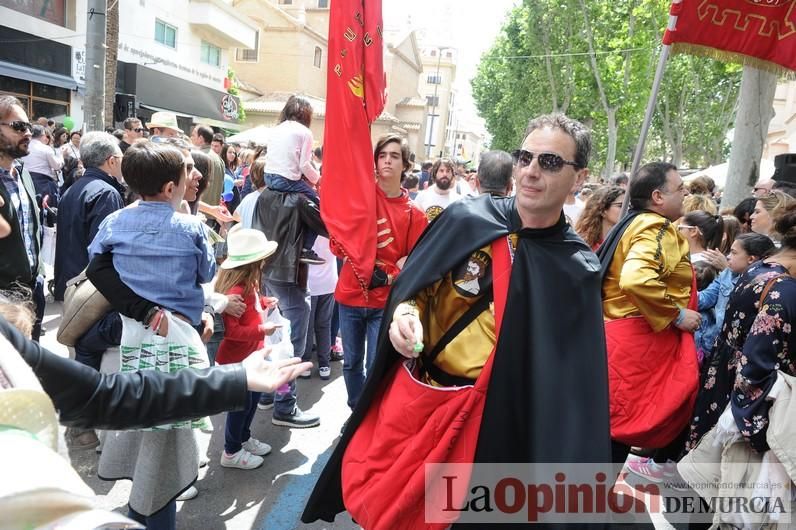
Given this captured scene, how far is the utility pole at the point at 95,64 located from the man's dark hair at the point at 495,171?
767 cm

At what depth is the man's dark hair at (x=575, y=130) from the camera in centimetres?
237

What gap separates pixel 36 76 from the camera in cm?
1781

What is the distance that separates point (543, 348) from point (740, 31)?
14.4 ft

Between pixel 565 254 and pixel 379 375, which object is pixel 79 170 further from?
pixel 565 254

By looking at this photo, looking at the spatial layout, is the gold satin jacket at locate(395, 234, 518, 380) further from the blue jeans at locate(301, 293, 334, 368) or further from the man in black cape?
the blue jeans at locate(301, 293, 334, 368)

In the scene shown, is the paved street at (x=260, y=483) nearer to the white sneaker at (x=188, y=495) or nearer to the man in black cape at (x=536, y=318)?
the white sneaker at (x=188, y=495)

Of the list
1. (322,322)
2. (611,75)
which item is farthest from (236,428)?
(611,75)

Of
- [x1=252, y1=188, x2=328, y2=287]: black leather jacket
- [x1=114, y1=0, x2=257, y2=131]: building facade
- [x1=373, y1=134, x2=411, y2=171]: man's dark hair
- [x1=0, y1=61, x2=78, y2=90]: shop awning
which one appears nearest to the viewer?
[x1=373, y1=134, x2=411, y2=171]: man's dark hair

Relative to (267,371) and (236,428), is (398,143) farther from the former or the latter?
(267,371)

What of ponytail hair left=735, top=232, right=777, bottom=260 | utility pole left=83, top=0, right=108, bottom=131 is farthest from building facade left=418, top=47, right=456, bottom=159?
ponytail hair left=735, top=232, right=777, bottom=260

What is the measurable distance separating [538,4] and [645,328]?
28371 mm

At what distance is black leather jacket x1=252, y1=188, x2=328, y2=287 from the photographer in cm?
447

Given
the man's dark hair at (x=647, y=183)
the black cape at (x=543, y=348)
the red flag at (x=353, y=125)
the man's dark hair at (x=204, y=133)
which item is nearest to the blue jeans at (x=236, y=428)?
the red flag at (x=353, y=125)

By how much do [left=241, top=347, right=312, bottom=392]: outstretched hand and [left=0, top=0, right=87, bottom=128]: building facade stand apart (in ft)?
63.0
